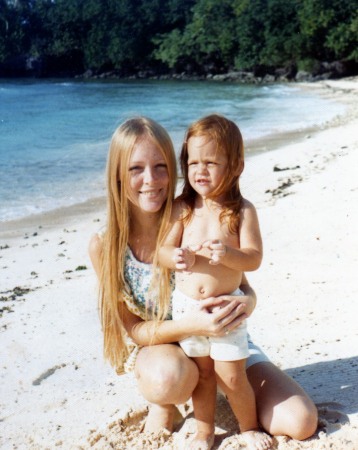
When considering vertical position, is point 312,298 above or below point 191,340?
below

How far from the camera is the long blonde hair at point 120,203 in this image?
2.59 meters

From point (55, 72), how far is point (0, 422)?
253 ft

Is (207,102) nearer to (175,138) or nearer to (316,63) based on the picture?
(175,138)

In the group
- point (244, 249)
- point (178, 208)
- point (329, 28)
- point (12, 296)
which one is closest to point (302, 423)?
point (244, 249)

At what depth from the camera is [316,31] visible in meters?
51.1

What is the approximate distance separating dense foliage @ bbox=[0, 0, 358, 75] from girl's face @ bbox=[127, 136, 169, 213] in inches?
1886

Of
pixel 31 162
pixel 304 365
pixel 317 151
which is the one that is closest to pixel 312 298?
pixel 304 365

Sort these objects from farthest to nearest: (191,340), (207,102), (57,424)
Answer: (207,102) → (57,424) → (191,340)

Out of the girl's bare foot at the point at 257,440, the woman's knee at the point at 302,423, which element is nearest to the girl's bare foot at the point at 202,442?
the girl's bare foot at the point at 257,440

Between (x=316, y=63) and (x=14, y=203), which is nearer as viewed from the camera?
(x=14, y=203)

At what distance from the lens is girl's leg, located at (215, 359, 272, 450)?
8.02 feet

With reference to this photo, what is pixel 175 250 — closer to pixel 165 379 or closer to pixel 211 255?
pixel 211 255

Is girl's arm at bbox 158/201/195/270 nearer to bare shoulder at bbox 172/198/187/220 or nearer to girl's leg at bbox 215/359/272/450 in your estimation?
bare shoulder at bbox 172/198/187/220

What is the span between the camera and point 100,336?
374cm
